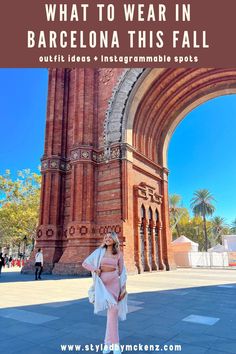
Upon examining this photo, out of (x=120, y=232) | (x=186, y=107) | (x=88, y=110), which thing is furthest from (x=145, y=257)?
(x=186, y=107)

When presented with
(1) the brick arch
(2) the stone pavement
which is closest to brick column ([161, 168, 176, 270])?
(1) the brick arch

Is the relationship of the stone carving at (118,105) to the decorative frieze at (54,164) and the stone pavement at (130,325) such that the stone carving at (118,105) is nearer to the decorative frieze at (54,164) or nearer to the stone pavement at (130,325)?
the decorative frieze at (54,164)

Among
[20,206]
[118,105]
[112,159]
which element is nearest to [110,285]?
[112,159]

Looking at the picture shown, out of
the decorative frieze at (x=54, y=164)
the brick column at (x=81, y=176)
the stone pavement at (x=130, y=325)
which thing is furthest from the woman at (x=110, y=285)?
the decorative frieze at (x=54, y=164)

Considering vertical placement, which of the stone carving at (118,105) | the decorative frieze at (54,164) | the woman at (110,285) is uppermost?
the stone carving at (118,105)

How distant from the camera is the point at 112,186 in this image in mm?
15680

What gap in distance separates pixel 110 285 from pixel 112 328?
0.49m

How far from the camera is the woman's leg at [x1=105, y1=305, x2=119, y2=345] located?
3193 millimetres

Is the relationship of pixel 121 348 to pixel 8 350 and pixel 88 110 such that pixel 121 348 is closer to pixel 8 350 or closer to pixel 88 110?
pixel 8 350

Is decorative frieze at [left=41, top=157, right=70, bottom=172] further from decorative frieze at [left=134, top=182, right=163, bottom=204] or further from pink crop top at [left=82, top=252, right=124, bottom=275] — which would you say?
pink crop top at [left=82, top=252, right=124, bottom=275]

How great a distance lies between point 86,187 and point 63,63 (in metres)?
8.25

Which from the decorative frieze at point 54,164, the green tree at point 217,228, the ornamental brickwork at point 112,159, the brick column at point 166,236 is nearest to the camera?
the ornamental brickwork at point 112,159

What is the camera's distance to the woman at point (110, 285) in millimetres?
3229

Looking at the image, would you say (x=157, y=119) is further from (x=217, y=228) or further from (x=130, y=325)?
(x=217, y=228)
